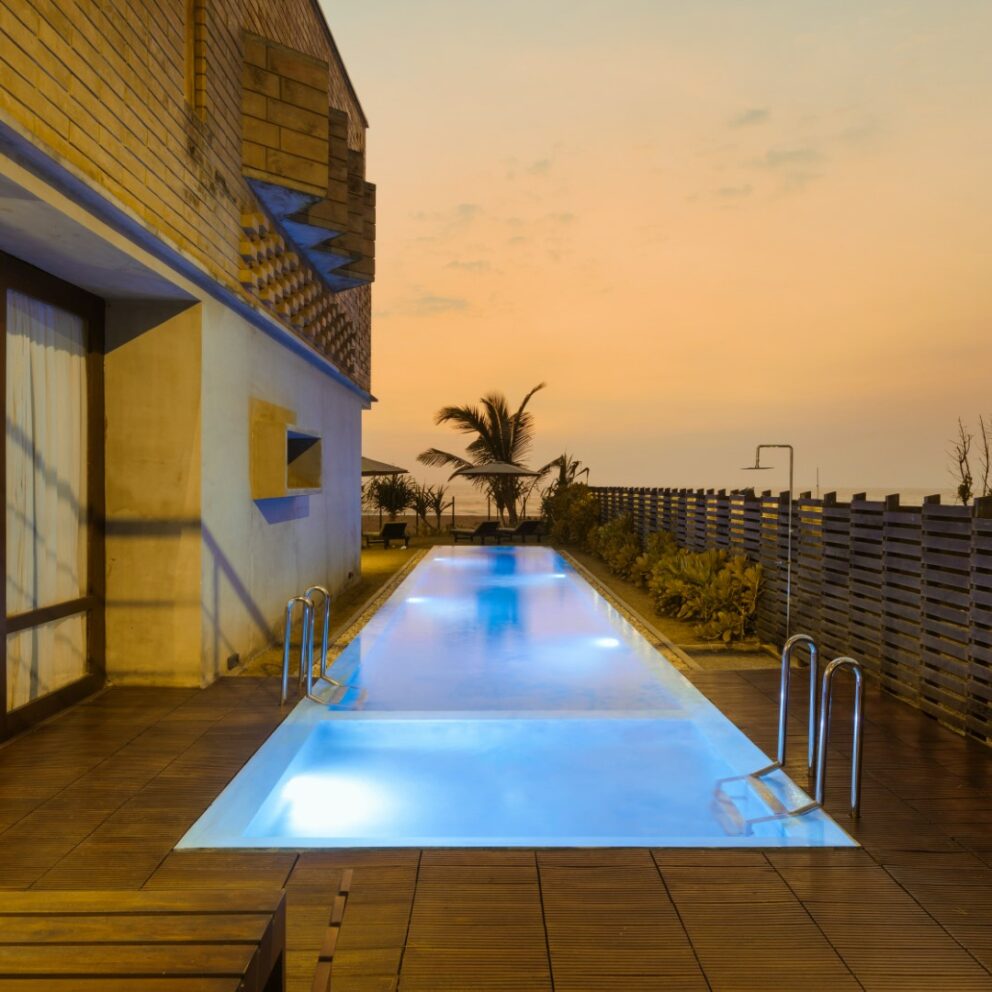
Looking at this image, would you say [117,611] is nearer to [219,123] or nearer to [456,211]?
[219,123]

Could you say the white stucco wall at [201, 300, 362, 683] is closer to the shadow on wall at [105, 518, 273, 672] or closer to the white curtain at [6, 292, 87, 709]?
the shadow on wall at [105, 518, 273, 672]

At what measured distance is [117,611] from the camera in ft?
17.8

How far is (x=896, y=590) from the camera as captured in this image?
523 centimetres

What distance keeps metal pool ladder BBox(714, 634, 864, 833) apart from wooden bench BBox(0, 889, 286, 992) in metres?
2.43

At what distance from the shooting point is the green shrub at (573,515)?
17.8 metres

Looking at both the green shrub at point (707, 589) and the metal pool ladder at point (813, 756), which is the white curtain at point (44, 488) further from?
the green shrub at point (707, 589)

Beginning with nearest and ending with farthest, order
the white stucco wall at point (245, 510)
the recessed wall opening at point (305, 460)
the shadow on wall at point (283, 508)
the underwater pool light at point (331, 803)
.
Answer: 1. the underwater pool light at point (331, 803)
2. the white stucco wall at point (245, 510)
3. the shadow on wall at point (283, 508)
4. the recessed wall opening at point (305, 460)

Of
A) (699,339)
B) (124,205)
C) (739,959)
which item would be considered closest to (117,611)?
(124,205)

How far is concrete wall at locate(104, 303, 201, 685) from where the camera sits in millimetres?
5359

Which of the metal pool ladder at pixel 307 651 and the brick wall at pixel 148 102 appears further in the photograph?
the metal pool ladder at pixel 307 651

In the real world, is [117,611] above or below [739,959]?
above

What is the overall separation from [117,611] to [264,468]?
5.94 feet

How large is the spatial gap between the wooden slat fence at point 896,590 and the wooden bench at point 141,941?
4360 millimetres

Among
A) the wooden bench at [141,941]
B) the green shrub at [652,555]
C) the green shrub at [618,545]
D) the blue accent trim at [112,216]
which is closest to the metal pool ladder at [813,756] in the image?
the wooden bench at [141,941]
